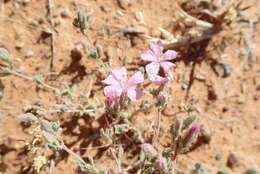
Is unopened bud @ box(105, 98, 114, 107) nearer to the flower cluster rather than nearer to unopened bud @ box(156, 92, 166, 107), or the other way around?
the flower cluster

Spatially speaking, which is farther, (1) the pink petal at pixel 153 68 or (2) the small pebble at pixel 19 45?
(2) the small pebble at pixel 19 45

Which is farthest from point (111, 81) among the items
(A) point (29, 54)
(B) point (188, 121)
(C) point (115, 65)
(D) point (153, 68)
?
(A) point (29, 54)

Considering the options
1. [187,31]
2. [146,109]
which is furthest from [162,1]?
[146,109]

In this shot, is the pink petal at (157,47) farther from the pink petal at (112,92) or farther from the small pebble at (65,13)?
the small pebble at (65,13)

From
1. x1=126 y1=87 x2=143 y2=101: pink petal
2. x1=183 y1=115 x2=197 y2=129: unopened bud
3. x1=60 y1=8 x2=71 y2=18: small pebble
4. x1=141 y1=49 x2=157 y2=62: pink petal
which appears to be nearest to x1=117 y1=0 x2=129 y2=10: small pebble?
x1=60 y1=8 x2=71 y2=18: small pebble

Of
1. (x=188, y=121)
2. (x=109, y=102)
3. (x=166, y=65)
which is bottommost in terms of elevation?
(x=188, y=121)

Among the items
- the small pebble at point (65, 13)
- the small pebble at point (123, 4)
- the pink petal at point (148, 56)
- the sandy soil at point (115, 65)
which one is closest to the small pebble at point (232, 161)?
the sandy soil at point (115, 65)

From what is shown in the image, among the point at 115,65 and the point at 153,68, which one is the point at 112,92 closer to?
the point at 153,68

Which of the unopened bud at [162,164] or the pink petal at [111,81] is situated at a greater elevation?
the pink petal at [111,81]
